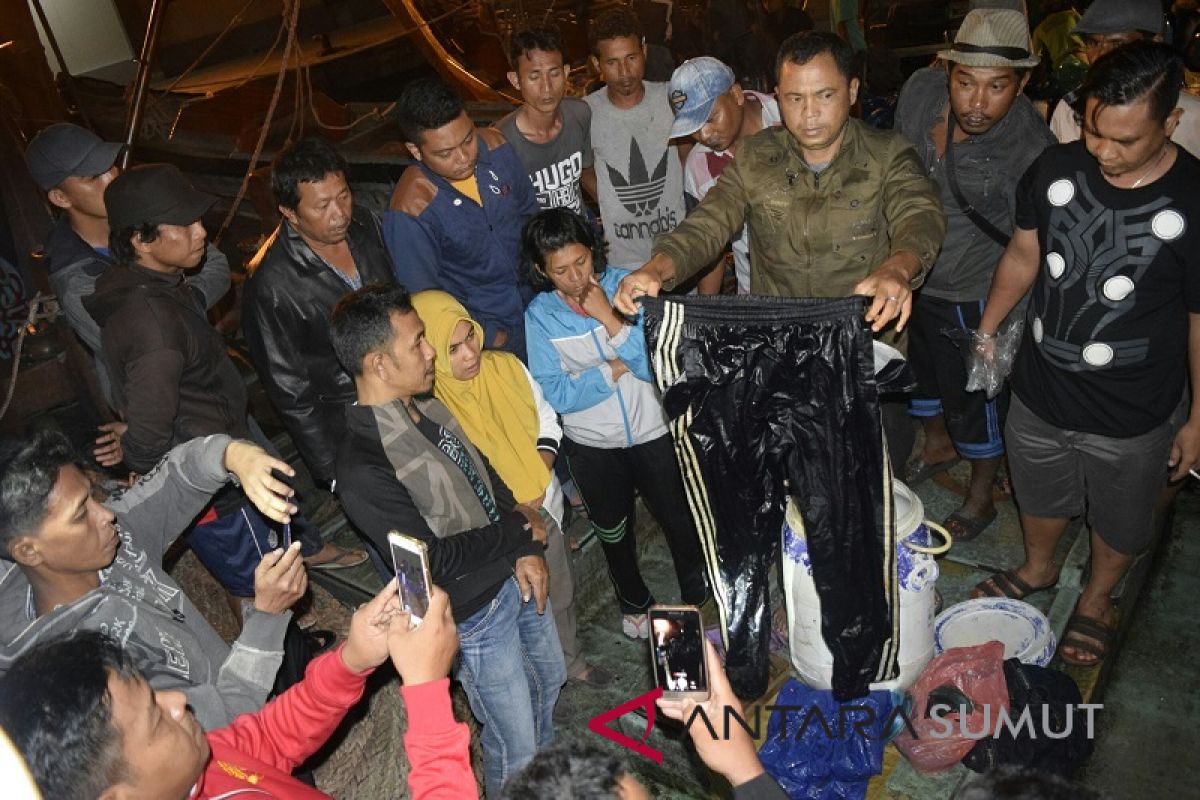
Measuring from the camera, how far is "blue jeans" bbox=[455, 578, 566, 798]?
131 inches

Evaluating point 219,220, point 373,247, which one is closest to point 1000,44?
point 373,247

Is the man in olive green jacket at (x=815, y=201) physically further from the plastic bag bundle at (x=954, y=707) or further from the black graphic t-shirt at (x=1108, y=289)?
the plastic bag bundle at (x=954, y=707)

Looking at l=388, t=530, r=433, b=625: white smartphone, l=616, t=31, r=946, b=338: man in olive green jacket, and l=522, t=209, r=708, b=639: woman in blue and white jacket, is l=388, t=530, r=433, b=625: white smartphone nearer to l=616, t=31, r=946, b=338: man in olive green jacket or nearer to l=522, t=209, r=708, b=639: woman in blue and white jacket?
l=616, t=31, r=946, b=338: man in olive green jacket

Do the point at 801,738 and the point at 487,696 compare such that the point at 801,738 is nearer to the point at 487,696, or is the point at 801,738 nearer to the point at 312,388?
the point at 487,696

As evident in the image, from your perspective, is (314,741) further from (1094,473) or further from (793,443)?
(1094,473)

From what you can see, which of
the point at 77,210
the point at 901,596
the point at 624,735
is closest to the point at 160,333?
the point at 77,210

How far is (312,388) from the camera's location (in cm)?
406

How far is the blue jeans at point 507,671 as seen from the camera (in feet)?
10.9

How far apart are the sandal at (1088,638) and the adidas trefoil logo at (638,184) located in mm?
2729

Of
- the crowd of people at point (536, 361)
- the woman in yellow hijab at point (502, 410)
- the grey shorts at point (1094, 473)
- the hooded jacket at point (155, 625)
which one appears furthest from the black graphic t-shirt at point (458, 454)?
the grey shorts at point (1094, 473)

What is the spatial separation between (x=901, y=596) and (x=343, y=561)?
115 inches

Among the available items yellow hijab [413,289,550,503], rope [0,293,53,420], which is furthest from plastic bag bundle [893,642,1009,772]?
rope [0,293,53,420]

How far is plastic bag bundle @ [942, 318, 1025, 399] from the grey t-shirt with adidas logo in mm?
1630

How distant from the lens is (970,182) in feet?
13.2
